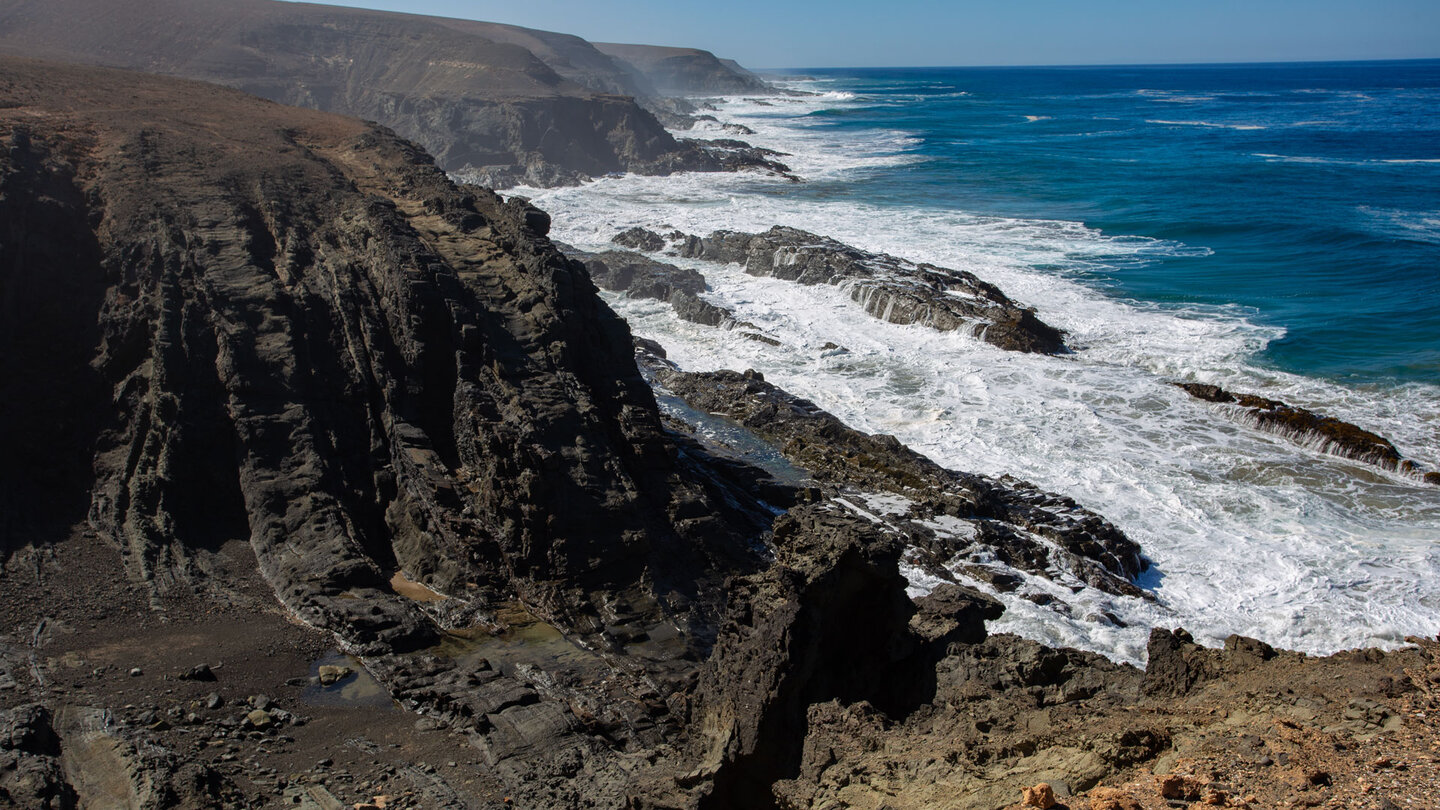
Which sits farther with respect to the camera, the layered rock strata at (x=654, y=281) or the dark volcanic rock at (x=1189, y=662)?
the layered rock strata at (x=654, y=281)

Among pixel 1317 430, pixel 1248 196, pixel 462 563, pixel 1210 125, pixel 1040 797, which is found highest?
pixel 1210 125

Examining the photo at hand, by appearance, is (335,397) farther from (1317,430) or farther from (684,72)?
(684,72)

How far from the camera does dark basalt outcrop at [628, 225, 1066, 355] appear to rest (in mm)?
27547

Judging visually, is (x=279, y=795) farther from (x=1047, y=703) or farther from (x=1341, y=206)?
(x=1341, y=206)

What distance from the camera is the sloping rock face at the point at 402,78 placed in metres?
60.1

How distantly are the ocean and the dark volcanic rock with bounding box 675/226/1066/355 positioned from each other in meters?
0.70

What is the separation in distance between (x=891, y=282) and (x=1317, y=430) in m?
14.1

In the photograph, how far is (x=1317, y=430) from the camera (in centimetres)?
Answer: 2048

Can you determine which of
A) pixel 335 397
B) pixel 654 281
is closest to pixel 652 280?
pixel 654 281

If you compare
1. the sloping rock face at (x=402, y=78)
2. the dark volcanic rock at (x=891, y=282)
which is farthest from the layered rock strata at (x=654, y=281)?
the sloping rock face at (x=402, y=78)

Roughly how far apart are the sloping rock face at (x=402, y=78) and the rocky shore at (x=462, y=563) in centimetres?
3903

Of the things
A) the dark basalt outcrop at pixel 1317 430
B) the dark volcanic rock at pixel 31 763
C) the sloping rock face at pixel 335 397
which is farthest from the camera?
the dark basalt outcrop at pixel 1317 430

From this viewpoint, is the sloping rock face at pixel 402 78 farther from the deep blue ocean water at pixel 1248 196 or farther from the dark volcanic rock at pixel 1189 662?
the dark volcanic rock at pixel 1189 662

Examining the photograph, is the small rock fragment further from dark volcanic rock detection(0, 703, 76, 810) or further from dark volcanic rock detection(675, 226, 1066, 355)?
dark volcanic rock detection(675, 226, 1066, 355)
